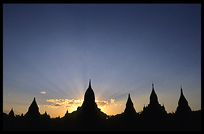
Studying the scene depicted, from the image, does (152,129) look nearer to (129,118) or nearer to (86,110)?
(129,118)

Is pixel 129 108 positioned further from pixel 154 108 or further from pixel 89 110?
pixel 89 110

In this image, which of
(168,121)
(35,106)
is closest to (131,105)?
(168,121)

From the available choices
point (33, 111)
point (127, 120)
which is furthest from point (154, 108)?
point (33, 111)

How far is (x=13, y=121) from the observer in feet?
138

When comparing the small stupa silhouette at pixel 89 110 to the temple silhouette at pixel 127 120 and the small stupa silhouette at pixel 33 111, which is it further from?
the small stupa silhouette at pixel 33 111

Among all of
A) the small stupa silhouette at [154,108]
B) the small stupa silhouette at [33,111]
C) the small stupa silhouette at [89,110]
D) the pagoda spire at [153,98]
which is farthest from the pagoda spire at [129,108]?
the small stupa silhouette at [33,111]

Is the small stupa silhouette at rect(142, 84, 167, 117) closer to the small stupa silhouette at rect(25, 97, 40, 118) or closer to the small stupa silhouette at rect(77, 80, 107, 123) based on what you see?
the small stupa silhouette at rect(77, 80, 107, 123)

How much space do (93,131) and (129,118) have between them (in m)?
9.85

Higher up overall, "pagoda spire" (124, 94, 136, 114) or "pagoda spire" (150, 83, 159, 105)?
"pagoda spire" (150, 83, 159, 105)

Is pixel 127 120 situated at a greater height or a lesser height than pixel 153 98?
lesser

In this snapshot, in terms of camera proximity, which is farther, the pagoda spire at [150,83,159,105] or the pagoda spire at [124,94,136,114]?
the pagoda spire at [150,83,159,105]

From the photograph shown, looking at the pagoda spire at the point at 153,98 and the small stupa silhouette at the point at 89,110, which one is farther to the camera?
the pagoda spire at the point at 153,98

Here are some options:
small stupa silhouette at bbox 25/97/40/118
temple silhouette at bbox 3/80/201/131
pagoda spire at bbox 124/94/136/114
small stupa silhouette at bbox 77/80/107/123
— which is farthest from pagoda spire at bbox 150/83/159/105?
small stupa silhouette at bbox 25/97/40/118

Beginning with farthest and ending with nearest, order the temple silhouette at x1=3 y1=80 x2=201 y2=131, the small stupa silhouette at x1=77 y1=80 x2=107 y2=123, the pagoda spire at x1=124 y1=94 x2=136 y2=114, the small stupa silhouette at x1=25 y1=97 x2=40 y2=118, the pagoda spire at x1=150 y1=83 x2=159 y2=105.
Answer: the small stupa silhouette at x1=25 y1=97 x2=40 y2=118, the pagoda spire at x1=150 y1=83 x2=159 y2=105, the pagoda spire at x1=124 y1=94 x2=136 y2=114, the small stupa silhouette at x1=77 y1=80 x2=107 y2=123, the temple silhouette at x1=3 y1=80 x2=201 y2=131
